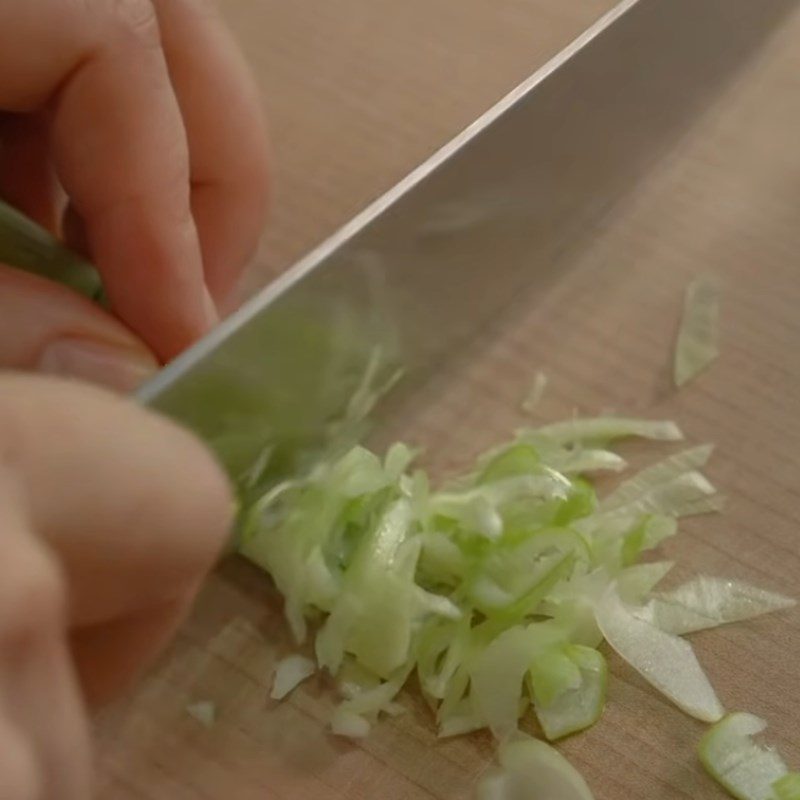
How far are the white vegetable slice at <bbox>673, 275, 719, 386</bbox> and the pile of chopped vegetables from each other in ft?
0.33

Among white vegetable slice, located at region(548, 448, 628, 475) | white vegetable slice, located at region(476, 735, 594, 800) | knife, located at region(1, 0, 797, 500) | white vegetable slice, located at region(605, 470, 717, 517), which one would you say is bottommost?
white vegetable slice, located at region(476, 735, 594, 800)

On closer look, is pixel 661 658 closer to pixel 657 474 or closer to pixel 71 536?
pixel 657 474

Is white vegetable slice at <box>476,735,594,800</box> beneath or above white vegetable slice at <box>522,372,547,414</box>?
beneath

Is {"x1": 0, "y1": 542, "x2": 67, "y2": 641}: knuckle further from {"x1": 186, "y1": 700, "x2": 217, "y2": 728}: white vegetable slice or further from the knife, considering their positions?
{"x1": 186, "y1": 700, "x2": 217, "y2": 728}: white vegetable slice

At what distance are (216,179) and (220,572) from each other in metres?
0.28

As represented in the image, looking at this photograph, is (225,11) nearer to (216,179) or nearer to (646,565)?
(216,179)

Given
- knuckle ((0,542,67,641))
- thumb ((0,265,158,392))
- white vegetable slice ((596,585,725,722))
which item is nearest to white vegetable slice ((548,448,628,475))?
white vegetable slice ((596,585,725,722))

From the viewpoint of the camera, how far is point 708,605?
31.8 inches

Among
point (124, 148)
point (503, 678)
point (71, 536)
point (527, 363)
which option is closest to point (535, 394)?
point (527, 363)

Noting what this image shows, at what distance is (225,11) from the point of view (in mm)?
1232

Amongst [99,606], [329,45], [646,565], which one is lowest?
[646,565]

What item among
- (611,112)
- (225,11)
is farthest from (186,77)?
(225,11)

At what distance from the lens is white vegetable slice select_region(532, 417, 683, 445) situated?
890mm

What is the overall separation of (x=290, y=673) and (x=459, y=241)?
32 cm
